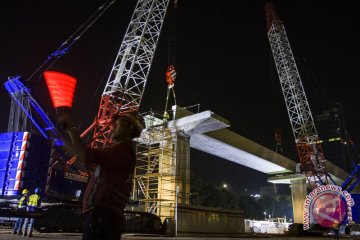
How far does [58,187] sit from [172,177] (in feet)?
30.3

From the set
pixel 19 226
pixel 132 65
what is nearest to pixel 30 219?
pixel 19 226

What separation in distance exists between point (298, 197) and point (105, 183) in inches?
2163

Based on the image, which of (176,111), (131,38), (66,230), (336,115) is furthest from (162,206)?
(336,115)

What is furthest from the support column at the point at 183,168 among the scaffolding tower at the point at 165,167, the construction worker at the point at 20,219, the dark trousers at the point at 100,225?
the dark trousers at the point at 100,225

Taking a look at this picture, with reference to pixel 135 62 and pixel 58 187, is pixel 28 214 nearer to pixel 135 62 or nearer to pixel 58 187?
pixel 58 187

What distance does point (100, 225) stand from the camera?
116 inches

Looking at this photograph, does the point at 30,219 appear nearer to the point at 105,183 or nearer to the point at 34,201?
the point at 34,201

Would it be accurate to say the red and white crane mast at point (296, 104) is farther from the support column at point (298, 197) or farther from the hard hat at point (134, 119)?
the hard hat at point (134, 119)

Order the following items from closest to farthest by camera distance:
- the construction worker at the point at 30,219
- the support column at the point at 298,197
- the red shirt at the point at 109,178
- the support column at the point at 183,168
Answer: the red shirt at the point at 109,178 < the construction worker at the point at 30,219 < the support column at the point at 183,168 < the support column at the point at 298,197

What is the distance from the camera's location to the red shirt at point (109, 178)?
301 cm

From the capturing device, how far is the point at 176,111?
1043 inches

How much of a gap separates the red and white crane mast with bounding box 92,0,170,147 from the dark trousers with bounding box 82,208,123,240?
27.0 metres

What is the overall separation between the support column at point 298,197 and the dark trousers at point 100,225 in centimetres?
5358

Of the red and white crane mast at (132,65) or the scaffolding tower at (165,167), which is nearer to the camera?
the scaffolding tower at (165,167)
